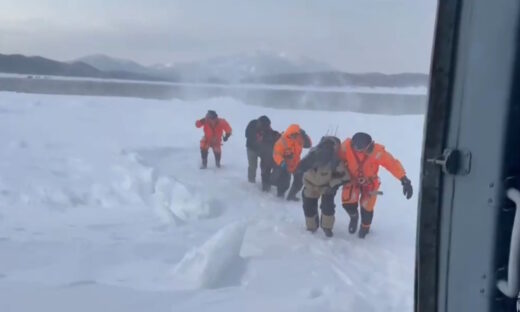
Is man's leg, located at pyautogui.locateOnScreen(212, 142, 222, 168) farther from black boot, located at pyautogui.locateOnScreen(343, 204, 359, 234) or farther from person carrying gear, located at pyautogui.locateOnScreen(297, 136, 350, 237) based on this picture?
black boot, located at pyautogui.locateOnScreen(343, 204, 359, 234)

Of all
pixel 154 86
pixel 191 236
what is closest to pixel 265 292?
pixel 191 236

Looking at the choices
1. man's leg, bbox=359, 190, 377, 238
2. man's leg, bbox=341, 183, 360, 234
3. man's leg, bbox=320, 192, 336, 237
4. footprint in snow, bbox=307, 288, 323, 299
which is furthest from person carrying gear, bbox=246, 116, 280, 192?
footprint in snow, bbox=307, 288, 323, 299

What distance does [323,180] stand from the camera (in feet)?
12.1

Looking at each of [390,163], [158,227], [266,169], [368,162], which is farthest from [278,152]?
[158,227]

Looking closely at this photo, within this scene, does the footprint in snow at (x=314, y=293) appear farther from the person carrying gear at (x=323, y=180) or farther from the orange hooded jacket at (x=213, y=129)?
the orange hooded jacket at (x=213, y=129)

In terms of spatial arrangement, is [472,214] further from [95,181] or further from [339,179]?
[339,179]

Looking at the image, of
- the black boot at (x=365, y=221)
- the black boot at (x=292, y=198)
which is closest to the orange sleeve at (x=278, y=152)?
the black boot at (x=292, y=198)

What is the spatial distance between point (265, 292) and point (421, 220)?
158cm

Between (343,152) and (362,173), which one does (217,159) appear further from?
(362,173)

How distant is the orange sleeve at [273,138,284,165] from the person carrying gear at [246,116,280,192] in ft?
0.08

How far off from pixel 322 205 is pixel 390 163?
27.4 inches

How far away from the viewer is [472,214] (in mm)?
1054

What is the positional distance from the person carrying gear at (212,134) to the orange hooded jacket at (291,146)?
0.35 metres

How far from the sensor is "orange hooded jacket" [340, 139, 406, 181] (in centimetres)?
312
